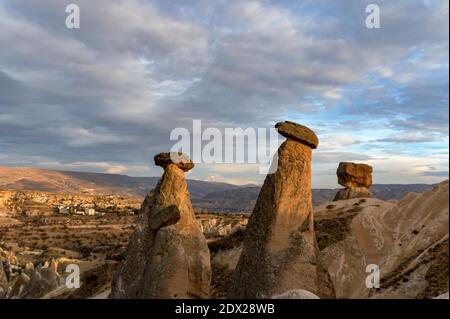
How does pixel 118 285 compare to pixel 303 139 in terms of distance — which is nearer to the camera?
pixel 303 139

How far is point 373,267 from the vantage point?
78.0 ft

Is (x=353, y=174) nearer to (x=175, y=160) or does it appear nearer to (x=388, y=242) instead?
(x=388, y=242)

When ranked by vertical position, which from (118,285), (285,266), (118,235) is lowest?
(118,235)

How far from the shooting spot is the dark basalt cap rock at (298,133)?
45.5ft

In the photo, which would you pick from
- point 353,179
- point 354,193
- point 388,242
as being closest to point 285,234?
point 388,242

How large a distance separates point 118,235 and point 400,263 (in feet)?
194

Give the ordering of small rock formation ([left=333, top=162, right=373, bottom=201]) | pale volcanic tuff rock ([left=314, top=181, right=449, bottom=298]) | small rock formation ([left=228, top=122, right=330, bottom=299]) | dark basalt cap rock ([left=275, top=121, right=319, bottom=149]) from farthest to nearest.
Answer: small rock formation ([left=333, top=162, right=373, bottom=201])
pale volcanic tuff rock ([left=314, top=181, right=449, bottom=298])
dark basalt cap rock ([left=275, top=121, right=319, bottom=149])
small rock formation ([left=228, top=122, right=330, bottom=299])

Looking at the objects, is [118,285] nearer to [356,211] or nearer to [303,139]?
[303,139]

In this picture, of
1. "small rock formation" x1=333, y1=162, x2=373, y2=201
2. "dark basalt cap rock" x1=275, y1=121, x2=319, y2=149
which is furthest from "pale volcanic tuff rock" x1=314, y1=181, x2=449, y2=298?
"dark basalt cap rock" x1=275, y1=121, x2=319, y2=149

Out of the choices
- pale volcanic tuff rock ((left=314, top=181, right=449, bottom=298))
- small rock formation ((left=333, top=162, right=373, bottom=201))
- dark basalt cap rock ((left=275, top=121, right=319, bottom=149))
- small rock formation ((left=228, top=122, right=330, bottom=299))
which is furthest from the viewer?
small rock formation ((left=333, top=162, right=373, bottom=201))

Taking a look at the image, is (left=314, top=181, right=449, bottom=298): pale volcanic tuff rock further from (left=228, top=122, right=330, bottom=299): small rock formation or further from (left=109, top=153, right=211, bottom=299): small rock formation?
(left=109, top=153, right=211, bottom=299): small rock formation

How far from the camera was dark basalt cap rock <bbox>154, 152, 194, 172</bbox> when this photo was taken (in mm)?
16594

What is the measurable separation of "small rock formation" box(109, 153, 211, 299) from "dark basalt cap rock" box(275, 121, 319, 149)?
4.29 meters
